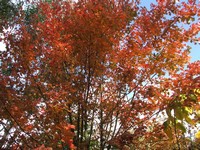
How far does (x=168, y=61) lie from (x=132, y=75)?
978 mm

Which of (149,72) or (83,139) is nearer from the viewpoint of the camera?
(149,72)

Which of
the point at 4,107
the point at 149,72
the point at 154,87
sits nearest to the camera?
the point at 4,107

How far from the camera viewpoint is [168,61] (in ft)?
18.8

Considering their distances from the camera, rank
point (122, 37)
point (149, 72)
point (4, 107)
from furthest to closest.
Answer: point (122, 37), point (149, 72), point (4, 107)

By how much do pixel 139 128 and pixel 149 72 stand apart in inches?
56.2

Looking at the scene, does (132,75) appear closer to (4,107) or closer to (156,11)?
(156,11)

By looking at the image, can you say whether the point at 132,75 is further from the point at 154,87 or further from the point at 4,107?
the point at 4,107

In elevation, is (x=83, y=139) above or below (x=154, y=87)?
below

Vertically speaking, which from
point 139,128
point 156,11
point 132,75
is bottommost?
point 139,128

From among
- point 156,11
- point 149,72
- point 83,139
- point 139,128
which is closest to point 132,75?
point 149,72

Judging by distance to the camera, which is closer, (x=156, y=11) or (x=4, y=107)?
(x=4, y=107)

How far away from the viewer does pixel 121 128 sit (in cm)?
612

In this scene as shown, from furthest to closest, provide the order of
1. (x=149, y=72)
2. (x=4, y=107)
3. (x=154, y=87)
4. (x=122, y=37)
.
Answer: (x=122, y=37) → (x=154, y=87) → (x=149, y=72) → (x=4, y=107)

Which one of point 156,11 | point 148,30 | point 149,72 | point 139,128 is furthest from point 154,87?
point 156,11
